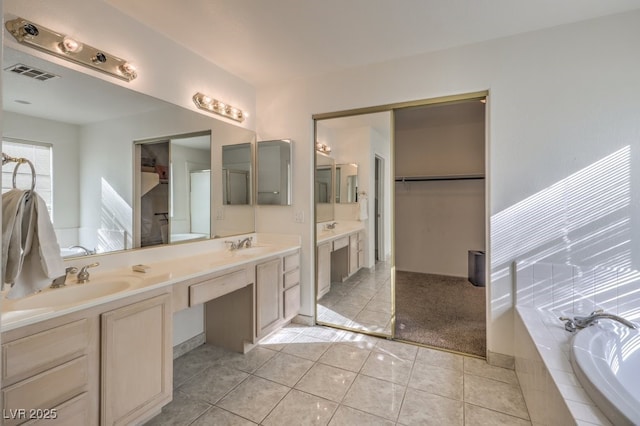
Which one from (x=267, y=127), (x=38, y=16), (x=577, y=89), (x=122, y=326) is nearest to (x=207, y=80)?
(x=267, y=127)

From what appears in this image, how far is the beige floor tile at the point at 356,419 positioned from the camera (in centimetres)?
174

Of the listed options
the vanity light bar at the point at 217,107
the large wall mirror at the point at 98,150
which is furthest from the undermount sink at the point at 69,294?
the vanity light bar at the point at 217,107

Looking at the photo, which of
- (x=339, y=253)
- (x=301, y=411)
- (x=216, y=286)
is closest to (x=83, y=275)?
(x=216, y=286)

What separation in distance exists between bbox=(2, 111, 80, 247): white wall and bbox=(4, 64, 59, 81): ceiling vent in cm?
23

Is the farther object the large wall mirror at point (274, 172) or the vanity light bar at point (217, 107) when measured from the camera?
the large wall mirror at point (274, 172)

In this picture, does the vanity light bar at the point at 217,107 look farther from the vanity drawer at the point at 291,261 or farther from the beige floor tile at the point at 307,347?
the beige floor tile at the point at 307,347

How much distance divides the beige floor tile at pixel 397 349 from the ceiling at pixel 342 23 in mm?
2486

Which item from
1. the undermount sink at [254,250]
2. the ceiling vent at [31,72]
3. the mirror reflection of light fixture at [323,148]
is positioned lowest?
the undermount sink at [254,250]

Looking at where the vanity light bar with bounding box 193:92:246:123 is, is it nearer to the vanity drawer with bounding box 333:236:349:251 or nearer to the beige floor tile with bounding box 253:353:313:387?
the vanity drawer with bounding box 333:236:349:251

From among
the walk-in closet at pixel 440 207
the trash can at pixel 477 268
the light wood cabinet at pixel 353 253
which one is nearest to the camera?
the light wood cabinet at pixel 353 253

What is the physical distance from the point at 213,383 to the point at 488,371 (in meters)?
2.00

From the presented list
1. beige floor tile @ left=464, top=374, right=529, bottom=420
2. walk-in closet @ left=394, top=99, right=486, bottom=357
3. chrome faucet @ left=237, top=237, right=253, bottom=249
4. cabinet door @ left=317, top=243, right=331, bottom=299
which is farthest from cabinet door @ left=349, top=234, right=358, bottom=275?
beige floor tile @ left=464, top=374, right=529, bottom=420

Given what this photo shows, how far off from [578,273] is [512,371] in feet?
2.82

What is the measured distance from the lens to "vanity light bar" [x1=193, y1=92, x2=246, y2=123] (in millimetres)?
2547
